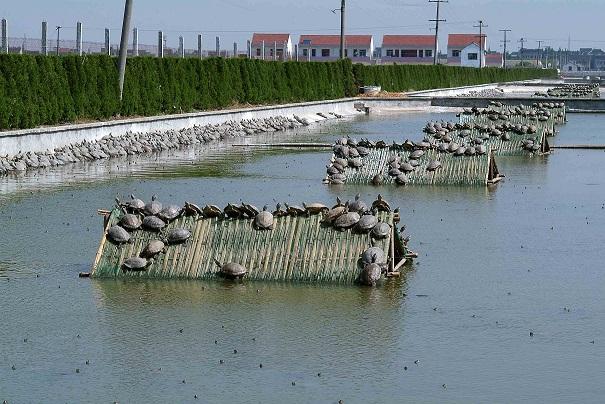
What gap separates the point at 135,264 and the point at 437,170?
9857 millimetres

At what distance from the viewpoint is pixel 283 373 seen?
8906 mm

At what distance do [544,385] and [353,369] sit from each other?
1.31 meters

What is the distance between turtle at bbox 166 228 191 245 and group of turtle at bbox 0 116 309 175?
10746mm

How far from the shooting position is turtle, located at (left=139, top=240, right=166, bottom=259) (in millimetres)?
12180

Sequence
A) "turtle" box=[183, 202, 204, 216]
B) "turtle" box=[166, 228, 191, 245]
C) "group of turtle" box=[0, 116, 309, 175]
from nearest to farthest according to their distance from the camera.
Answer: "turtle" box=[166, 228, 191, 245]
"turtle" box=[183, 202, 204, 216]
"group of turtle" box=[0, 116, 309, 175]

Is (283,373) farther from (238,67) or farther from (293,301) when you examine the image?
(238,67)

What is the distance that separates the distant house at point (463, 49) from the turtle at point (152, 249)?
155871 millimetres

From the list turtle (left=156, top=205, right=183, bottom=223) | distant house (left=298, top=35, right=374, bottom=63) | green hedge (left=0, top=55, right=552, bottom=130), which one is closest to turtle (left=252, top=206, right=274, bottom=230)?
turtle (left=156, top=205, right=183, bottom=223)

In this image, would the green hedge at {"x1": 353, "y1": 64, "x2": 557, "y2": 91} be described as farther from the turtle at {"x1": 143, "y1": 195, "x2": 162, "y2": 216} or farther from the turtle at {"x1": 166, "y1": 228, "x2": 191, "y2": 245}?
the turtle at {"x1": 166, "y1": 228, "x2": 191, "y2": 245}

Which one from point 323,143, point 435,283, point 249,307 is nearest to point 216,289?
point 249,307

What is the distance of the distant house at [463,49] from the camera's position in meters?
167

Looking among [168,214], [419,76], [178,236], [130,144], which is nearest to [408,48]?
[419,76]

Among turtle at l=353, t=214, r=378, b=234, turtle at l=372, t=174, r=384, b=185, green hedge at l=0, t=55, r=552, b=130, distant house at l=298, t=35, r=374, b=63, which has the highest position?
distant house at l=298, t=35, r=374, b=63

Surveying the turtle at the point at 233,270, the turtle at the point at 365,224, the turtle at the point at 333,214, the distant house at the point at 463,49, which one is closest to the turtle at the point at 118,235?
the turtle at the point at 233,270
